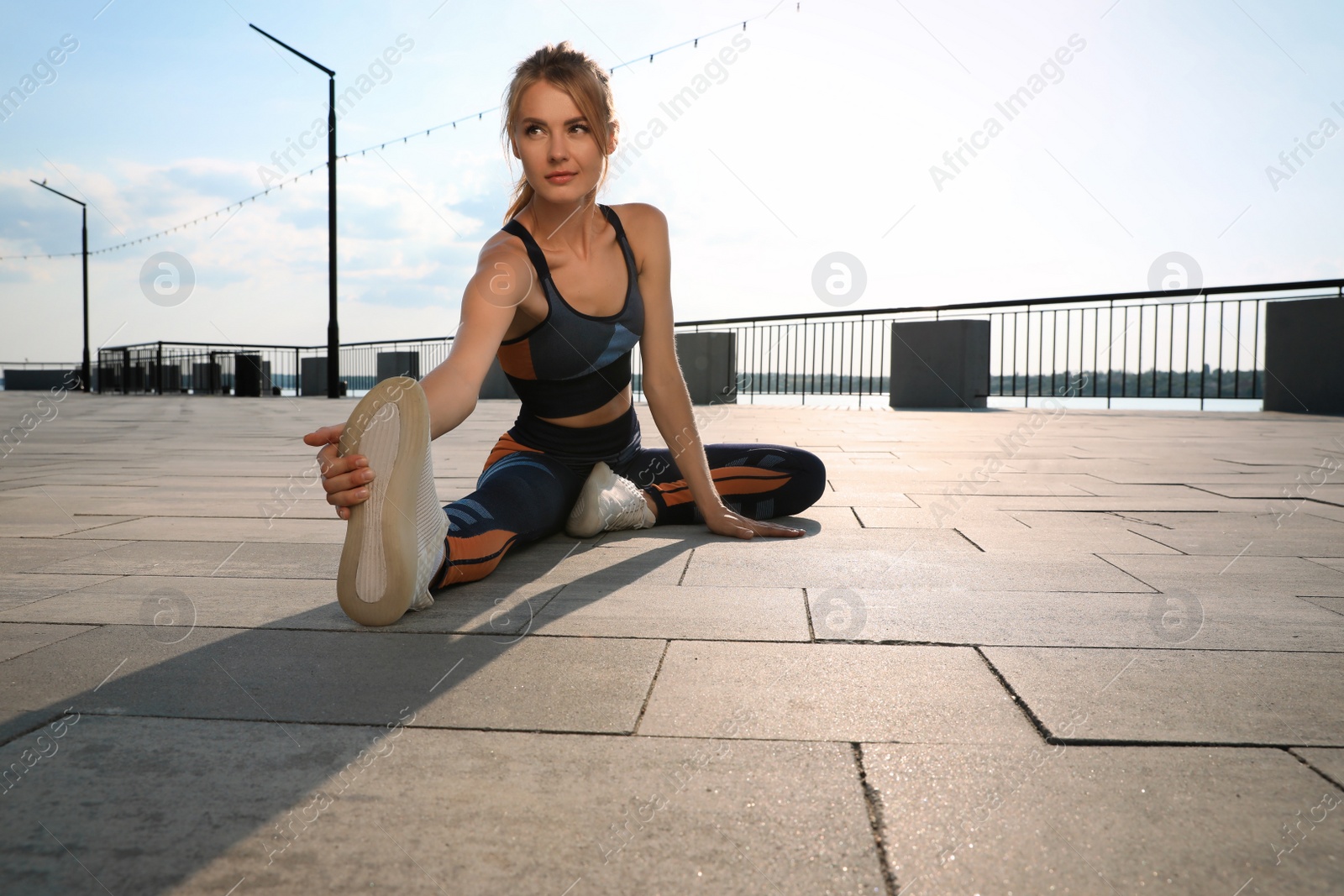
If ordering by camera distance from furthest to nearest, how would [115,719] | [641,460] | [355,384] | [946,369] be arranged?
[355,384]
[946,369]
[641,460]
[115,719]

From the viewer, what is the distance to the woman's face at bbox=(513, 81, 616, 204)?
228 centimetres

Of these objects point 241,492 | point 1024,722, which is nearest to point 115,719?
point 1024,722

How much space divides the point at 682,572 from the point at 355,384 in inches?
937

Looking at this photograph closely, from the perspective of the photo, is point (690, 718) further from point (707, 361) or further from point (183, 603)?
point (707, 361)

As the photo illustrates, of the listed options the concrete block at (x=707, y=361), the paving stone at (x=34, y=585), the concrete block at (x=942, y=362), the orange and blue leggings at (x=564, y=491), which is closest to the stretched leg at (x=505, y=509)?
the orange and blue leggings at (x=564, y=491)

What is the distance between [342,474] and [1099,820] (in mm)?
1241

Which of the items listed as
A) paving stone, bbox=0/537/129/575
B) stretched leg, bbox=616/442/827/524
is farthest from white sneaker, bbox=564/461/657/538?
paving stone, bbox=0/537/129/575

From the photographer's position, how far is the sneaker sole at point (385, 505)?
157cm

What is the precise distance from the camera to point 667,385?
8.93 feet

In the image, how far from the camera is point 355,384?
24.3 meters

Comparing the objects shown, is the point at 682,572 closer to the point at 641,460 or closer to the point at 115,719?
the point at 641,460

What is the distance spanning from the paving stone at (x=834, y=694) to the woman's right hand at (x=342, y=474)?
0.61 meters

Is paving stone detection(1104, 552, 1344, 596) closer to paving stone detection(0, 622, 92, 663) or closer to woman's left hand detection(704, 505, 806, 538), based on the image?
woman's left hand detection(704, 505, 806, 538)

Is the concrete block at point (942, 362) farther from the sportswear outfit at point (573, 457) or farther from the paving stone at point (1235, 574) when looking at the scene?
the paving stone at point (1235, 574)
